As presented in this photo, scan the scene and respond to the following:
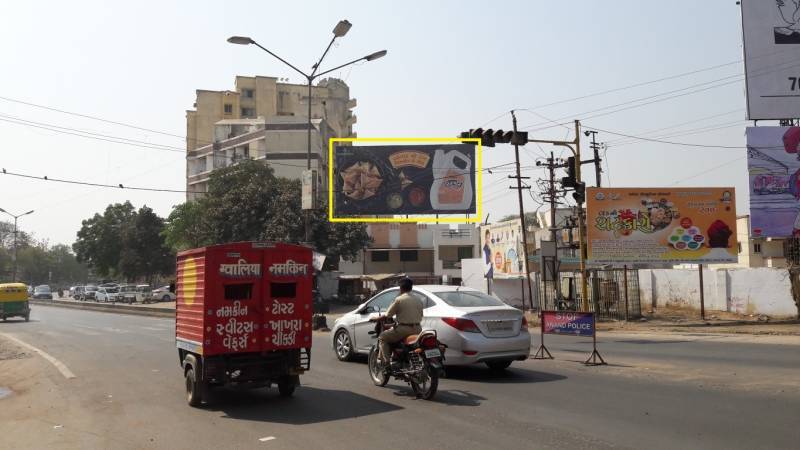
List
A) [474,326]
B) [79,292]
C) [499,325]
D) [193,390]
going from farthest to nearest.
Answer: [79,292]
[499,325]
[474,326]
[193,390]

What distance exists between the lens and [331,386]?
10.3 metres

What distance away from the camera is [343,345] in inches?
523

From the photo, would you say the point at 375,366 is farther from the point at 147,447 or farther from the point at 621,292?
the point at 621,292

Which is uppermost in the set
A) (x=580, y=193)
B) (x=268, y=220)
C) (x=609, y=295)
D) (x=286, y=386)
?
(x=268, y=220)

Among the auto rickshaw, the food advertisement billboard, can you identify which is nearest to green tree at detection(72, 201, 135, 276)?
the auto rickshaw

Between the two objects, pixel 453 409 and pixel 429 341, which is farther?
pixel 429 341

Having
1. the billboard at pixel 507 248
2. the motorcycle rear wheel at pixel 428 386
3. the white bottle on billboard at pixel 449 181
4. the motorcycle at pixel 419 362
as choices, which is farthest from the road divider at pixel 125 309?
the motorcycle rear wheel at pixel 428 386

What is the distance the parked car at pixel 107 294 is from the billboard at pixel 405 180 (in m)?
28.6

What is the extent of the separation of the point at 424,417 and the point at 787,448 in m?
3.74

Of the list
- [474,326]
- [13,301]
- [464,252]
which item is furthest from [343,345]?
[464,252]

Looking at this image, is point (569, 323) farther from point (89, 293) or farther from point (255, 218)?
point (89, 293)

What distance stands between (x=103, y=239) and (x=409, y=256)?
41.8 m

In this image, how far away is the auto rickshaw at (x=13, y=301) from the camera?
34.2 metres

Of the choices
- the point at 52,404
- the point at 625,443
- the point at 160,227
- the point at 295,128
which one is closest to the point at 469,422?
the point at 625,443
